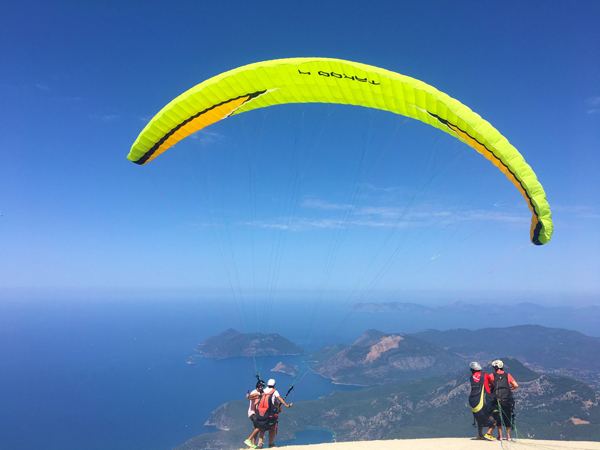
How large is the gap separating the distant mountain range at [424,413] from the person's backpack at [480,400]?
88.1m

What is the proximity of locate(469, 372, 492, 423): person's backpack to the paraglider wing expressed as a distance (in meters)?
3.82

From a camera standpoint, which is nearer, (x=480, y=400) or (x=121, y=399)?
(x=480, y=400)

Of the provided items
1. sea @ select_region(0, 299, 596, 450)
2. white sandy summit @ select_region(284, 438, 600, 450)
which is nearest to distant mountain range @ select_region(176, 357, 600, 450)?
sea @ select_region(0, 299, 596, 450)

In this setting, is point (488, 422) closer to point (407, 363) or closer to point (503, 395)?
point (503, 395)

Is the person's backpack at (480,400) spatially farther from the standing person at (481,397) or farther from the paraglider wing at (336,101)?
the paraglider wing at (336,101)

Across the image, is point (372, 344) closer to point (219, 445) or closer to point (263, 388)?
point (219, 445)

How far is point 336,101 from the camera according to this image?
873 cm

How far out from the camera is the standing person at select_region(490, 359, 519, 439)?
260 inches

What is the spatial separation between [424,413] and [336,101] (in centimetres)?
12304

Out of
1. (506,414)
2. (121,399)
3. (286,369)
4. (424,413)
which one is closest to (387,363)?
(286,369)

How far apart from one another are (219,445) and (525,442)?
12124cm

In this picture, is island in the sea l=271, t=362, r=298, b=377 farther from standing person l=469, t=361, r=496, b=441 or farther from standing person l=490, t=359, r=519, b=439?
standing person l=490, t=359, r=519, b=439

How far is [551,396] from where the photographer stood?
8881 cm

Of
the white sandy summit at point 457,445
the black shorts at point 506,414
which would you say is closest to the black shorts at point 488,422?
the black shorts at point 506,414
